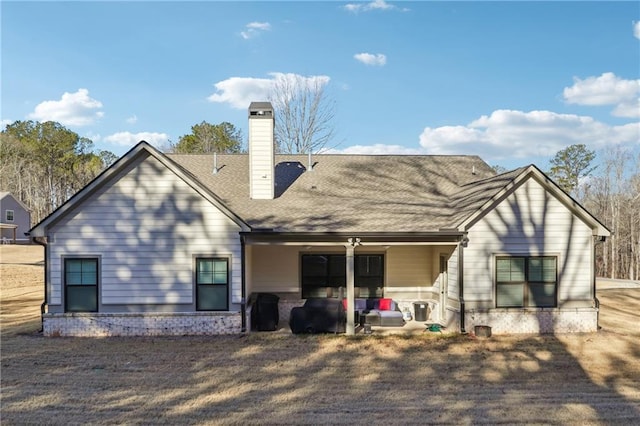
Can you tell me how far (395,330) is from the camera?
1255cm

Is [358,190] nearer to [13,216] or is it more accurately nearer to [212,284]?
[212,284]

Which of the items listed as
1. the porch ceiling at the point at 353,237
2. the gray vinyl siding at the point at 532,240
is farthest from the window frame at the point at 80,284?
the gray vinyl siding at the point at 532,240

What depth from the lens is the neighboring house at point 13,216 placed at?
47.5 metres

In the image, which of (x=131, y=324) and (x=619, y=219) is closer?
(x=131, y=324)

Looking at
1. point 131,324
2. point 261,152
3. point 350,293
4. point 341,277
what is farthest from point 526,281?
point 131,324

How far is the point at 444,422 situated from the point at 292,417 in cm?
235

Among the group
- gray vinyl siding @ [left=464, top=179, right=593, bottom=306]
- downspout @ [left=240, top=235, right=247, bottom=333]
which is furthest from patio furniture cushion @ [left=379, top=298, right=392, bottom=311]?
downspout @ [left=240, top=235, right=247, bottom=333]

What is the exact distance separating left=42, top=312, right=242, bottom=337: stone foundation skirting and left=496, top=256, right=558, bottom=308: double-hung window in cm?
814

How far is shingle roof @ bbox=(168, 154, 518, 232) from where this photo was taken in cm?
1273

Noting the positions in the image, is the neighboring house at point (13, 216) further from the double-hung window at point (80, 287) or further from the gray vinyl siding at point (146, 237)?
the gray vinyl siding at point (146, 237)

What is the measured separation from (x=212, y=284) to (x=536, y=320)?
9279 mm

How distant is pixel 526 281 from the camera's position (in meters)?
12.4

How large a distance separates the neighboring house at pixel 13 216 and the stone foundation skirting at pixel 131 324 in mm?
41546

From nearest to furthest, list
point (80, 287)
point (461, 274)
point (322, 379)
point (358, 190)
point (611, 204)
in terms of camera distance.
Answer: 1. point (322, 379)
2. point (80, 287)
3. point (461, 274)
4. point (358, 190)
5. point (611, 204)
